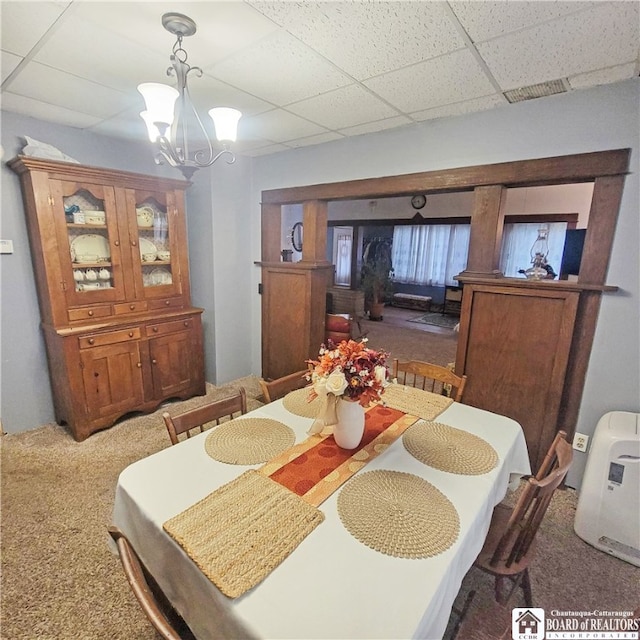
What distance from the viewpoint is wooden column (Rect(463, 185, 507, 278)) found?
226 centimetres

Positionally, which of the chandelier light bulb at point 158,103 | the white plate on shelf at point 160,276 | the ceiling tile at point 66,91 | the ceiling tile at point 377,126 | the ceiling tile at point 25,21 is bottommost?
the white plate on shelf at point 160,276

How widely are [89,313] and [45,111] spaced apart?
1.43 m

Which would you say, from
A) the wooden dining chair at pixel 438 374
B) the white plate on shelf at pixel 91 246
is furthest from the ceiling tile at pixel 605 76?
the white plate on shelf at pixel 91 246

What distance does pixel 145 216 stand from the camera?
2938mm

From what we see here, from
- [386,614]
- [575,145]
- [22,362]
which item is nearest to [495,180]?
[575,145]

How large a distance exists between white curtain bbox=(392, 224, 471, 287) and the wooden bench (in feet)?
1.24

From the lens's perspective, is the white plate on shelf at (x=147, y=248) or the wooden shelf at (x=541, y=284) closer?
the wooden shelf at (x=541, y=284)

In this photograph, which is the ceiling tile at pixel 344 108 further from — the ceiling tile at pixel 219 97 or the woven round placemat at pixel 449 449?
the woven round placemat at pixel 449 449

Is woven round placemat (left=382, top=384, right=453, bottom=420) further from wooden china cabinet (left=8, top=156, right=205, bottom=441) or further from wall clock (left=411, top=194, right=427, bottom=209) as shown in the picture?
wall clock (left=411, top=194, right=427, bottom=209)

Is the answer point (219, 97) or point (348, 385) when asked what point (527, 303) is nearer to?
point (348, 385)

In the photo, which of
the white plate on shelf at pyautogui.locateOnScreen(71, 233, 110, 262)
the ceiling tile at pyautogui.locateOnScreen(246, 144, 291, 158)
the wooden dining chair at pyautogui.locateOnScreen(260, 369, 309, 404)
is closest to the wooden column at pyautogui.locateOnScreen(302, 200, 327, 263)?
the ceiling tile at pyautogui.locateOnScreen(246, 144, 291, 158)

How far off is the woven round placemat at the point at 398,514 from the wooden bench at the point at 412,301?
7.35 meters

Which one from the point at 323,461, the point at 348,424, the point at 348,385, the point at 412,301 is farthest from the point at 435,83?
the point at 412,301

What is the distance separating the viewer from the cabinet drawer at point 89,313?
8.36ft
